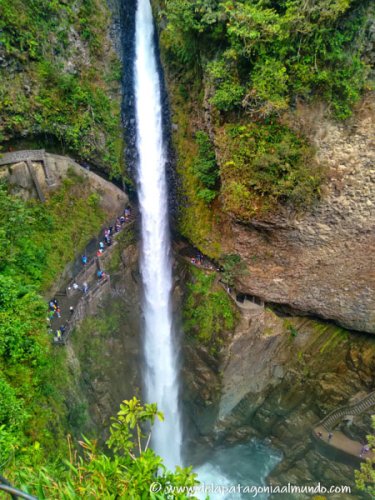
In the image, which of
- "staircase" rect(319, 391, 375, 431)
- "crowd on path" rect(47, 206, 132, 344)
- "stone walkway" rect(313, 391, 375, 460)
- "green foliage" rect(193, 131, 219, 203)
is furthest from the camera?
"staircase" rect(319, 391, 375, 431)

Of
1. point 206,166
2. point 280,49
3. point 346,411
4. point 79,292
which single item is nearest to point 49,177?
point 79,292

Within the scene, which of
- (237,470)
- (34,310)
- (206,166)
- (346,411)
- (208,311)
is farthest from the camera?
(237,470)

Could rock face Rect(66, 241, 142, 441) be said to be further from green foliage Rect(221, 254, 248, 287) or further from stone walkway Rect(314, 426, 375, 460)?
stone walkway Rect(314, 426, 375, 460)

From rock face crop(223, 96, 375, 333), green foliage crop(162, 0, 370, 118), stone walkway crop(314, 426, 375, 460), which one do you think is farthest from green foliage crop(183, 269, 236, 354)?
green foliage crop(162, 0, 370, 118)

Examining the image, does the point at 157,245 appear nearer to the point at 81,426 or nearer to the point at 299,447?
the point at 81,426

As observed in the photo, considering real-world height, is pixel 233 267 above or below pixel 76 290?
above

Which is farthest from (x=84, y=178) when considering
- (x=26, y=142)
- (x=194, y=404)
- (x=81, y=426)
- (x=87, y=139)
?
(x=194, y=404)

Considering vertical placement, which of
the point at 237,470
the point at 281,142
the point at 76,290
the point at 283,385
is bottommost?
the point at 237,470

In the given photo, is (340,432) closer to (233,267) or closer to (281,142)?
(233,267)
